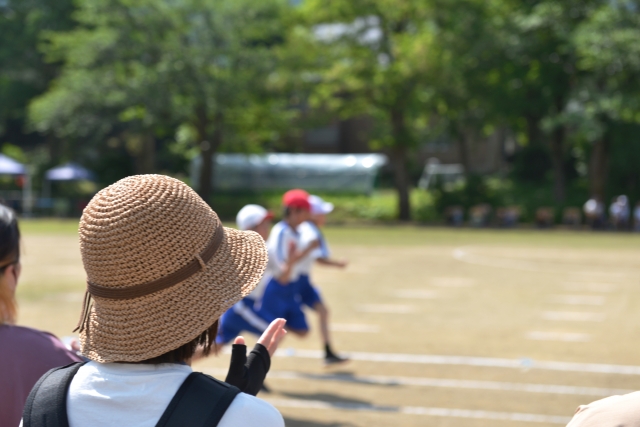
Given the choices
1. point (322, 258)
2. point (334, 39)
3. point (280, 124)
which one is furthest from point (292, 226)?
point (280, 124)

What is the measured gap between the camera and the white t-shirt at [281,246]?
8453mm

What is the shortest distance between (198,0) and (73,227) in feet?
43.5

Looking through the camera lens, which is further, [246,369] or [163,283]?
[246,369]

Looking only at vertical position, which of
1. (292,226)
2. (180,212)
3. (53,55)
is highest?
(53,55)

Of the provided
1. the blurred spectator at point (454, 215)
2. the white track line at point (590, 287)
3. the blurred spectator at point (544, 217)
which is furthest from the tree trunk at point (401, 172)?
the white track line at point (590, 287)

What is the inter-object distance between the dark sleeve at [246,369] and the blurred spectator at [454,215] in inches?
1477

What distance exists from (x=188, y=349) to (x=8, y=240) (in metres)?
1.27

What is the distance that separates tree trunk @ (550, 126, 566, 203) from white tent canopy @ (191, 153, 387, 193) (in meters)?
9.84

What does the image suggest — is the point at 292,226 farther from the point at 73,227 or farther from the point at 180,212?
the point at 73,227

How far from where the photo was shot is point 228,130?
144ft

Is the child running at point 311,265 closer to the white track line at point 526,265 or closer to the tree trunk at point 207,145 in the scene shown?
the white track line at point 526,265

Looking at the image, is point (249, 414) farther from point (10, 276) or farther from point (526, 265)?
point (526, 265)

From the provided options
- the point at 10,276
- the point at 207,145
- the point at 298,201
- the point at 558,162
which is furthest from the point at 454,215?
the point at 10,276

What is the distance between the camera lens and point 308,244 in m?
8.69
